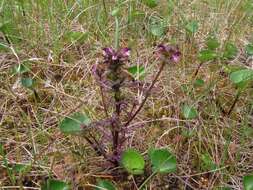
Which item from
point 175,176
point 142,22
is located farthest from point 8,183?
point 142,22

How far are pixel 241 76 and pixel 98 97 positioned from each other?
1.42 ft

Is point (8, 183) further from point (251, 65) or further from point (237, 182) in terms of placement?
point (251, 65)

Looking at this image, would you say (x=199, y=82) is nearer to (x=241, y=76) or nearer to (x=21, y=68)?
(x=241, y=76)

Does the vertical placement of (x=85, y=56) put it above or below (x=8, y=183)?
above

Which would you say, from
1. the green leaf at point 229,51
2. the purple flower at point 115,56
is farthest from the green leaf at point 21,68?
the green leaf at point 229,51

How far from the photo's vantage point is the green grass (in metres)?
1.11

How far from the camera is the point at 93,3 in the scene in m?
1.85

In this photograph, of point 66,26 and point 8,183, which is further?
point 66,26

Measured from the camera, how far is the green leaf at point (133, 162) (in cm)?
104

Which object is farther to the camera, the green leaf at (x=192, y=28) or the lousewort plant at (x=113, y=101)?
the green leaf at (x=192, y=28)

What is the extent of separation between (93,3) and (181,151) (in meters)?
0.91

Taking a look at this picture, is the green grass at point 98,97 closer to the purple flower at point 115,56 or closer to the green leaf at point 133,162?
the green leaf at point 133,162

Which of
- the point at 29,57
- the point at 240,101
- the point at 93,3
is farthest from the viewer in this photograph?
the point at 93,3

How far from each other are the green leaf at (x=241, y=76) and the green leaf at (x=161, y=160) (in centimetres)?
36
